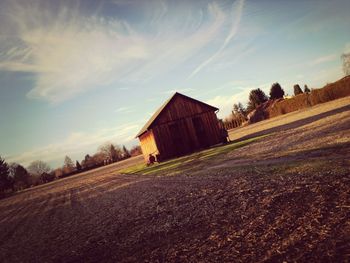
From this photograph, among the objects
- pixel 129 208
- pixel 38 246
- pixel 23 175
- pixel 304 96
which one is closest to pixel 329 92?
pixel 304 96

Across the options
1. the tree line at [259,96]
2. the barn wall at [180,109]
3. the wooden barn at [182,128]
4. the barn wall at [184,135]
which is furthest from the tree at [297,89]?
the barn wall at [180,109]

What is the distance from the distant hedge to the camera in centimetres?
3366

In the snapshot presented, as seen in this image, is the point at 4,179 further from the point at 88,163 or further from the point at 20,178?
the point at 88,163

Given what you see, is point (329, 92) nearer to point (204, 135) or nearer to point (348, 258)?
point (204, 135)

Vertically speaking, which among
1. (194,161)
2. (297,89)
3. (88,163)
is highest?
(297,89)

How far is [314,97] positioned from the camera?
38.5 meters

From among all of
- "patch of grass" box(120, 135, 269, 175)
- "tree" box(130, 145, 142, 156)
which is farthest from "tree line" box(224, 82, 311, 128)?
"patch of grass" box(120, 135, 269, 175)

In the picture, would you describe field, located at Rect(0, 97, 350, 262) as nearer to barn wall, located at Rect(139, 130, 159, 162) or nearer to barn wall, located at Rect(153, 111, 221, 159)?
barn wall, located at Rect(153, 111, 221, 159)

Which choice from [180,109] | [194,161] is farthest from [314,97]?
[194,161]

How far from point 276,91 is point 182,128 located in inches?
1442

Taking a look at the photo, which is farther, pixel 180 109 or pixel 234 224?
pixel 180 109

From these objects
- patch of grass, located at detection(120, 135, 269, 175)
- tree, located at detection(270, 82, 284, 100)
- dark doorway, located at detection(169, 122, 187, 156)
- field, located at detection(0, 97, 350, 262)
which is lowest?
field, located at detection(0, 97, 350, 262)

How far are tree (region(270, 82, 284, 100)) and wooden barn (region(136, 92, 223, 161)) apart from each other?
3341cm

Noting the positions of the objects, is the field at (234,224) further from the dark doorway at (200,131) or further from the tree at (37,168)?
the tree at (37,168)
